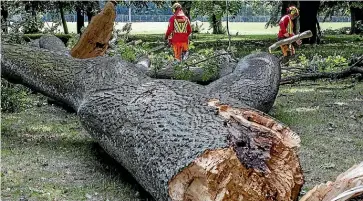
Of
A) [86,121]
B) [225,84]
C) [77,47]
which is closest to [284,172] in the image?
[86,121]

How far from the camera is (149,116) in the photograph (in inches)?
183

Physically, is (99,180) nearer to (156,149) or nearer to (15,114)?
(156,149)

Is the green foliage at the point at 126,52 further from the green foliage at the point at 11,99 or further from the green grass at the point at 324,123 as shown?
the green grass at the point at 324,123

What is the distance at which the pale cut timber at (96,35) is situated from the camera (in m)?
8.88

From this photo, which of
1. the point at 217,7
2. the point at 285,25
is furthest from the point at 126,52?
the point at 217,7

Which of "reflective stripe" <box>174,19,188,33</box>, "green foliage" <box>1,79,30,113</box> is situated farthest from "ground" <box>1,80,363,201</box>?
"reflective stripe" <box>174,19,188,33</box>

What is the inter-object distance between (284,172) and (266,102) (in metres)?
2.93

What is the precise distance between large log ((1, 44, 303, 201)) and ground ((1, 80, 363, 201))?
301 mm

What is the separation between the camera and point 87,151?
6078 millimetres

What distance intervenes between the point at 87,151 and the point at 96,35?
126 inches

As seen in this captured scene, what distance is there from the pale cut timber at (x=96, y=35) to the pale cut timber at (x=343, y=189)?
570 centimetres

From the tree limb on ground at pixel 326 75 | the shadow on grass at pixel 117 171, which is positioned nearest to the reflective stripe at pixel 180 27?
the tree limb on ground at pixel 326 75

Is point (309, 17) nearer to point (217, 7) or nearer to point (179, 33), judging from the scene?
point (217, 7)

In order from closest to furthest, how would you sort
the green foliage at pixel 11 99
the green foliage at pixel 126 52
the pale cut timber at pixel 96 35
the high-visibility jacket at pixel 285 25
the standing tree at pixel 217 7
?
1. the green foliage at pixel 11 99
2. the pale cut timber at pixel 96 35
3. the green foliage at pixel 126 52
4. the high-visibility jacket at pixel 285 25
5. the standing tree at pixel 217 7
